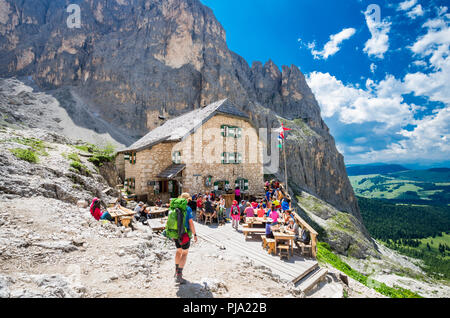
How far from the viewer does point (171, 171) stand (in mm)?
14086

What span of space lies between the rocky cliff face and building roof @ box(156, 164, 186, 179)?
161 feet

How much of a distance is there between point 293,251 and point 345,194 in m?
72.4

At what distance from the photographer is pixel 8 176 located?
23.6 ft

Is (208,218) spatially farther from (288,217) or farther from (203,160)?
(203,160)

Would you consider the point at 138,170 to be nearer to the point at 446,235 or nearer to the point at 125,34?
the point at 125,34

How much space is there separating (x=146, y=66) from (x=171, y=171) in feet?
210

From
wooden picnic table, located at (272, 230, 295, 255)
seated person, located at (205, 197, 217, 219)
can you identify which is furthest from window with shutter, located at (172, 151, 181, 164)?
wooden picnic table, located at (272, 230, 295, 255)

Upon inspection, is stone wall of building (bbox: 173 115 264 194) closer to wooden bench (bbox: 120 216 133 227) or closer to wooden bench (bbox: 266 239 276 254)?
wooden bench (bbox: 120 216 133 227)

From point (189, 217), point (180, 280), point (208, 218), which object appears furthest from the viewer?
point (208, 218)

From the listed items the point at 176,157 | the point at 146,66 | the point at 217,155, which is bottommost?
the point at 176,157

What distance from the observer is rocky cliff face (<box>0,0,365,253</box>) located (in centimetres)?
6334

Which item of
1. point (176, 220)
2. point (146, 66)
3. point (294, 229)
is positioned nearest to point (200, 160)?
point (294, 229)

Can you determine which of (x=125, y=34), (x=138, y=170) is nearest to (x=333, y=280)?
(x=138, y=170)
